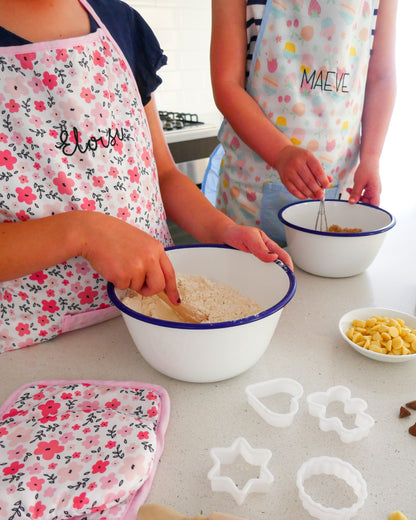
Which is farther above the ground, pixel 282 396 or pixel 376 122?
pixel 376 122

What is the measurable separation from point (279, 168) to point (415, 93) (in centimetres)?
243

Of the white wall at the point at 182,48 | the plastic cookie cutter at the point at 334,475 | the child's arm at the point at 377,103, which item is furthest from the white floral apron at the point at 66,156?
the white wall at the point at 182,48

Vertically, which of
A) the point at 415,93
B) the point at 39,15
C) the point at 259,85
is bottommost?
the point at 415,93

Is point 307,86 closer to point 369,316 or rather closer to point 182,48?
point 369,316

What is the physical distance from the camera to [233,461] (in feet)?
1.47

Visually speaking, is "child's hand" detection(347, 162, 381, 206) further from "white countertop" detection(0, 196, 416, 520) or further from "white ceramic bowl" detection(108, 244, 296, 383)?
"white ceramic bowl" detection(108, 244, 296, 383)

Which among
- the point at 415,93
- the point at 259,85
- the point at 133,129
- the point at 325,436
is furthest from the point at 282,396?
the point at 415,93

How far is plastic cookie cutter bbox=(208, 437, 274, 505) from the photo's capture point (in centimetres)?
40

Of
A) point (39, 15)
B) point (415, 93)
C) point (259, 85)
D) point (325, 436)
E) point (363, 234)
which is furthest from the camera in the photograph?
point (415, 93)

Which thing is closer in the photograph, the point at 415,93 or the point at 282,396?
the point at 282,396

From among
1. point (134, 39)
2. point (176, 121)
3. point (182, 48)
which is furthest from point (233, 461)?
point (182, 48)

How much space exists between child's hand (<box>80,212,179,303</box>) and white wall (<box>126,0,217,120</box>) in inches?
66.2

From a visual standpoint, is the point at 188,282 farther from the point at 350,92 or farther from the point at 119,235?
the point at 350,92

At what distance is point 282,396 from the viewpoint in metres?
0.54
